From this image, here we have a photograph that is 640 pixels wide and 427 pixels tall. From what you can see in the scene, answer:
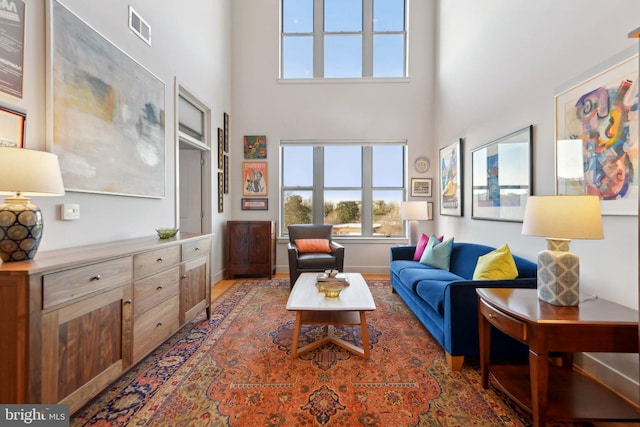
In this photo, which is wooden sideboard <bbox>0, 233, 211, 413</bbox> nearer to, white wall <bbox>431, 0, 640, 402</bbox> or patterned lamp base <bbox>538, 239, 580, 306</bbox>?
patterned lamp base <bbox>538, 239, 580, 306</bbox>

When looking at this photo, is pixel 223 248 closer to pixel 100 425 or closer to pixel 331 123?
pixel 331 123

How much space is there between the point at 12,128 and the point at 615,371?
3.92 m

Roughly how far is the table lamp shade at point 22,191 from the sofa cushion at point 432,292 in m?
2.60

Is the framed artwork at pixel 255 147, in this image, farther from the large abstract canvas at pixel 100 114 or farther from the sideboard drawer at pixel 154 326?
the sideboard drawer at pixel 154 326

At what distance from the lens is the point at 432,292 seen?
2.50 metres

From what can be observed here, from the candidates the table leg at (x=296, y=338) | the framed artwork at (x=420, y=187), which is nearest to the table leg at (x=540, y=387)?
the table leg at (x=296, y=338)

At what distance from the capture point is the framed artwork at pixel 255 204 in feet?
17.0

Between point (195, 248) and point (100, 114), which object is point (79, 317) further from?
point (100, 114)

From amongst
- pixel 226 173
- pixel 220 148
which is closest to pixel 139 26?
pixel 220 148

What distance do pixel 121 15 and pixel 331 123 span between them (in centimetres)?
328

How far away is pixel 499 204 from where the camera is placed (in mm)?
3090

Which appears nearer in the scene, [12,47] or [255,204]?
[12,47]

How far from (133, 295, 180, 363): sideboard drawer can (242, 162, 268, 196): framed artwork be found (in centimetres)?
293

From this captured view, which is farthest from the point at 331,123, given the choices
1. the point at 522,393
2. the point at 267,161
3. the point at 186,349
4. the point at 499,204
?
the point at 522,393
